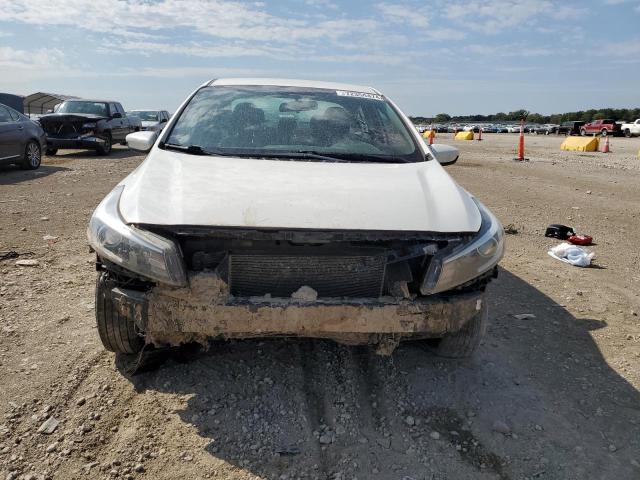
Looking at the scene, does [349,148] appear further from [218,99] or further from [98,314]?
[98,314]

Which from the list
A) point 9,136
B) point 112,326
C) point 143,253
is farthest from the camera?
point 9,136

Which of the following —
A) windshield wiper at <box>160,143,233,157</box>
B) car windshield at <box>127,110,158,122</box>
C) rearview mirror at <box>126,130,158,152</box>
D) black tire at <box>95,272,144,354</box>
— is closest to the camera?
black tire at <box>95,272,144,354</box>

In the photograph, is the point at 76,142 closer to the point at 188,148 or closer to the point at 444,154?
the point at 188,148

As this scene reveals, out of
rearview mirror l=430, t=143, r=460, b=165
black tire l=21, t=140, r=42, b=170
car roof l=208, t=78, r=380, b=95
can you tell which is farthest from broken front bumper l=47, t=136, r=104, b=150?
rearview mirror l=430, t=143, r=460, b=165

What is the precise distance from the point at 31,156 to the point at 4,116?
992 mm

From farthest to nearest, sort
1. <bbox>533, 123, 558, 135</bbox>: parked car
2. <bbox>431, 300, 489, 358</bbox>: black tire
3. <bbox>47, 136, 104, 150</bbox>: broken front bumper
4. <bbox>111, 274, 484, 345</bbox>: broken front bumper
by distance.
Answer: <bbox>533, 123, 558, 135</bbox>: parked car → <bbox>47, 136, 104, 150</bbox>: broken front bumper → <bbox>431, 300, 489, 358</bbox>: black tire → <bbox>111, 274, 484, 345</bbox>: broken front bumper

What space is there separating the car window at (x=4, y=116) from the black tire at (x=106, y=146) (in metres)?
4.31

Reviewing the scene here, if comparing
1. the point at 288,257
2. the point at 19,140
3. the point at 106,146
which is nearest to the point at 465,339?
the point at 288,257

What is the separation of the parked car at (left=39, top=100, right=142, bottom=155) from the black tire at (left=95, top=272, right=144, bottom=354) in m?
13.4

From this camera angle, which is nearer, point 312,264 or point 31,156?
point 312,264

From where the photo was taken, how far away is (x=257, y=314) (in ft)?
8.22

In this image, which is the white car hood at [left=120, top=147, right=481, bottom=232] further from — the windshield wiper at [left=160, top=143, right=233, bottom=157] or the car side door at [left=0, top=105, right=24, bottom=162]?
the car side door at [left=0, top=105, right=24, bottom=162]

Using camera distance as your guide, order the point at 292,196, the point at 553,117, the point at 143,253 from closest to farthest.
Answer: the point at 143,253, the point at 292,196, the point at 553,117

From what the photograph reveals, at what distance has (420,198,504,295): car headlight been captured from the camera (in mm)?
2605
